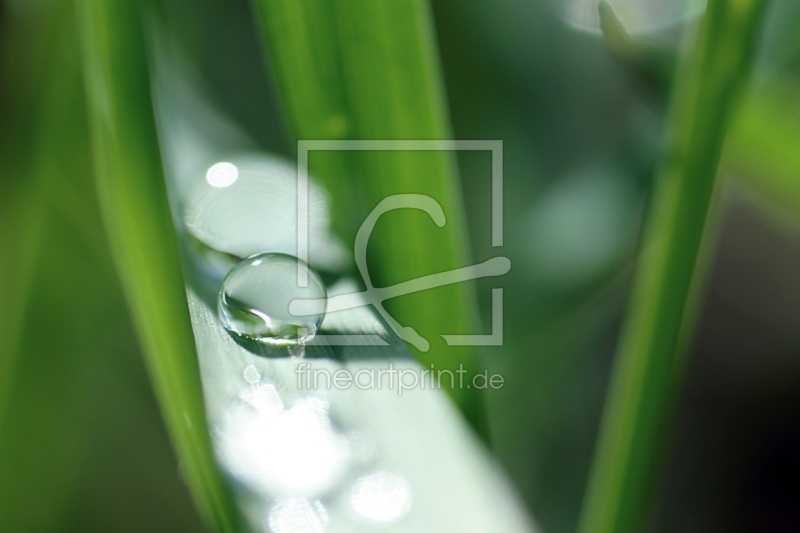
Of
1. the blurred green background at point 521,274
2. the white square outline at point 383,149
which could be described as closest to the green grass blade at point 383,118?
the white square outline at point 383,149

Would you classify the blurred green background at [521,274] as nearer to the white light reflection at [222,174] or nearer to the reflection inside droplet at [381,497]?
the white light reflection at [222,174]

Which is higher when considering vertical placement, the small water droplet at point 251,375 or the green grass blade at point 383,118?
the green grass blade at point 383,118

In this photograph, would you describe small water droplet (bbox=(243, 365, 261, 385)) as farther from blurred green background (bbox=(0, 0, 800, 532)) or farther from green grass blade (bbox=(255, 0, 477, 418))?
blurred green background (bbox=(0, 0, 800, 532))

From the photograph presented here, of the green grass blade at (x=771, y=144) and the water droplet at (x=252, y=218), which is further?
the green grass blade at (x=771, y=144)

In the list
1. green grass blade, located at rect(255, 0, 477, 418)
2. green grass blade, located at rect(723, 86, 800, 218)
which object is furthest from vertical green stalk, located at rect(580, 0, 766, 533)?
green grass blade, located at rect(723, 86, 800, 218)

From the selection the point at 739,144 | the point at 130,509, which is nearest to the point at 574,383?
the point at 739,144
